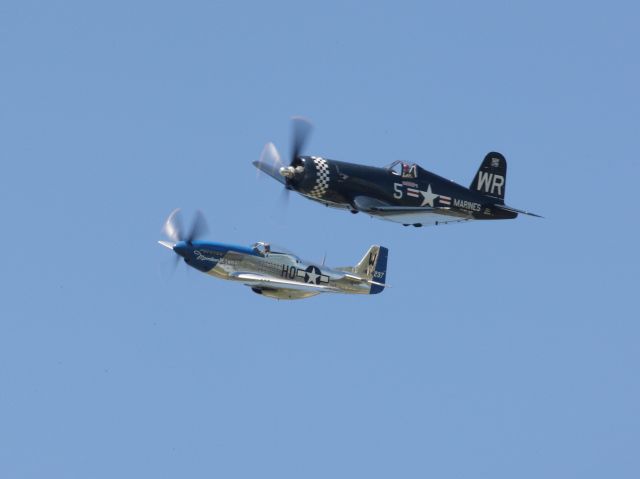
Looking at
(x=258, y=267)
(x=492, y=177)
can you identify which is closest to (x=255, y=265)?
(x=258, y=267)

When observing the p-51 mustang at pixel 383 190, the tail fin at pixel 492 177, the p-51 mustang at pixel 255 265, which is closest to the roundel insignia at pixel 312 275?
the p-51 mustang at pixel 255 265

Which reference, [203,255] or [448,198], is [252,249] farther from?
[448,198]

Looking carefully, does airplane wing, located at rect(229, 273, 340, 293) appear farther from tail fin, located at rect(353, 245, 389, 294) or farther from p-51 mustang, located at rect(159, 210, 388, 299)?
tail fin, located at rect(353, 245, 389, 294)

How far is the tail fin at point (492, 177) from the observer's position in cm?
4984

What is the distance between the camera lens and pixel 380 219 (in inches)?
1876

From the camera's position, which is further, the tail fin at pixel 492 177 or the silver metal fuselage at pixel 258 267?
the tail fin at pixel 492 177

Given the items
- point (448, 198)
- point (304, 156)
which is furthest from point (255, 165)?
point (448, 198)

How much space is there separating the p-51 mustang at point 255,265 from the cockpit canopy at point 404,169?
12.3 feet

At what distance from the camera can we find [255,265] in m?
48.1

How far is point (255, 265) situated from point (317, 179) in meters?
3.31

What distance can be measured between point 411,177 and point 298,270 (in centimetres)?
424

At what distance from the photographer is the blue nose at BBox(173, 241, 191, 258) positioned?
47.7 meters

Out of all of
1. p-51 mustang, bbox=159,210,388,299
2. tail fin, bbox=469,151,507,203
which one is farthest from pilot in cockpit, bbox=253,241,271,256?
tail fin, bbox=469,151,507,203

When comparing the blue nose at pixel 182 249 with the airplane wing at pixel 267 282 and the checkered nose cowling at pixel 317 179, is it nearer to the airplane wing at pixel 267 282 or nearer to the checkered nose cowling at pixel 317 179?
the airplane wing at pixel 267 282
